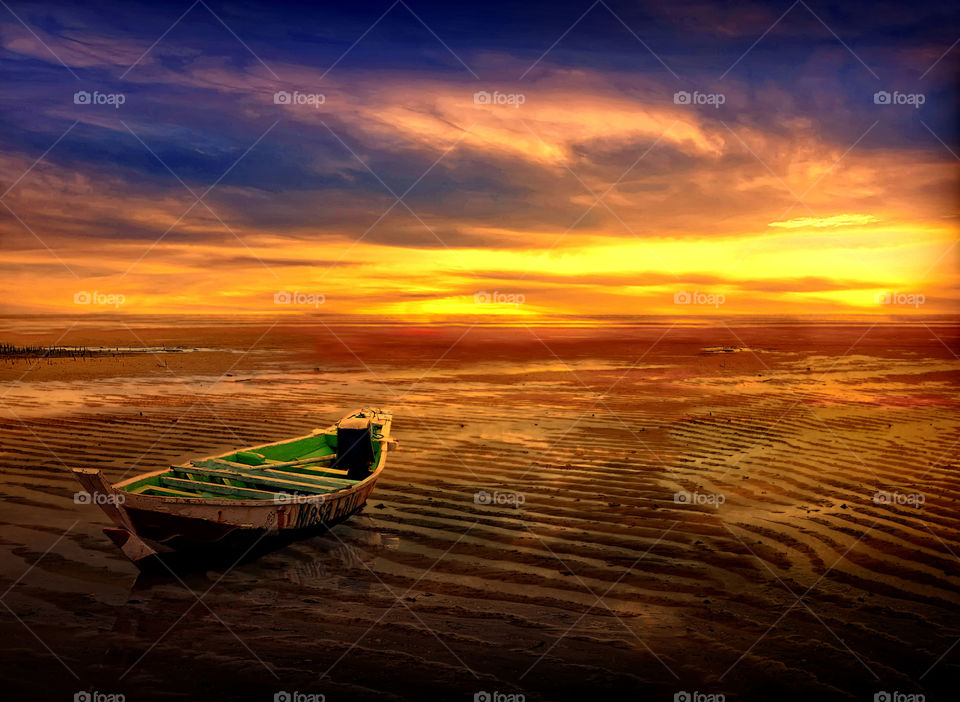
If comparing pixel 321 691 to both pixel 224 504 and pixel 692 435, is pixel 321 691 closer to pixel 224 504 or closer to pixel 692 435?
pixel 224 504

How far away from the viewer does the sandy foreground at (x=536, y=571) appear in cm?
644

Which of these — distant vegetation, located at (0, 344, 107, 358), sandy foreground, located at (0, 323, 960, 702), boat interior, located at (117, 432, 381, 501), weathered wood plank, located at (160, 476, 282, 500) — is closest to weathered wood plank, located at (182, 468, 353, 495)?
boat interior, located at (117, 432, 381, 501)

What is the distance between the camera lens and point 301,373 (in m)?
33.2

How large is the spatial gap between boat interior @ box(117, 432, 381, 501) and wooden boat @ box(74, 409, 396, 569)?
0.01 meters

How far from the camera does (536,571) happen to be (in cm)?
883

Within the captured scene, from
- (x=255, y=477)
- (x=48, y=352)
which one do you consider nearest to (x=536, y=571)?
(x=255, y=477)

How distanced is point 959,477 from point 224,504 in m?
13.5

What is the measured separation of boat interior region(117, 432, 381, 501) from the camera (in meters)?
9.92

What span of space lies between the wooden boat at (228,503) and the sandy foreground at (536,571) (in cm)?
35

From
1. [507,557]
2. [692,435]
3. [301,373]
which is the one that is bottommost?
[507,557]

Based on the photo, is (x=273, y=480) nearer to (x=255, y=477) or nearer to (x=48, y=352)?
(x=255, y=477)

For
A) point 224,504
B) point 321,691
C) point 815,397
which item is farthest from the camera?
point 815,397

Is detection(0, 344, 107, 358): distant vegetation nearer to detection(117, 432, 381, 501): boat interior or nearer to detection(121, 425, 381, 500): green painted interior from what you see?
detection(117, 432, 381, 501): boat interior

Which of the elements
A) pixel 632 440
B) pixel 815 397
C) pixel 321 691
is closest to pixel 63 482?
pixel 321 691
